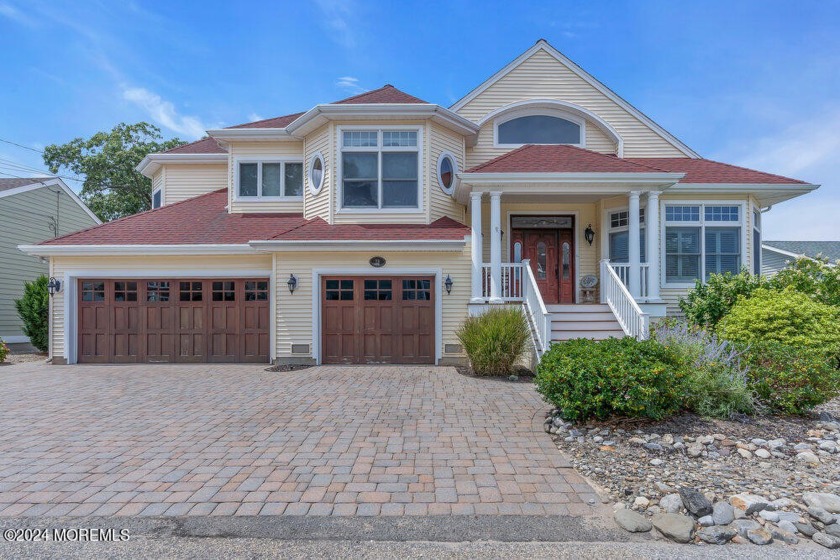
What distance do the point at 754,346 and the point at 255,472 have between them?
6169mm

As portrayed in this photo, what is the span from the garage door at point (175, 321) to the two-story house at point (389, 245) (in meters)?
0.04

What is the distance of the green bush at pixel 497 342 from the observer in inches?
343

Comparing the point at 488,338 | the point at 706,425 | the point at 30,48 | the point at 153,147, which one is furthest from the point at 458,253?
the point at 153,147

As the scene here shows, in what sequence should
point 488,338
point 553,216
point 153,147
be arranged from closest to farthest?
point 488,338 < point 553,216 < point 153,147

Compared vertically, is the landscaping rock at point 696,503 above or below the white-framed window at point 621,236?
below

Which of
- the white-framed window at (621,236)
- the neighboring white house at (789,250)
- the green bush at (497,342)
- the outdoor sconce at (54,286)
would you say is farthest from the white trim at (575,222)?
the neighboring white house at (789,250)

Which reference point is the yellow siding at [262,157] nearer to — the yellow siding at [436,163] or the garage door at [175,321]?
the garage door at [175,321]

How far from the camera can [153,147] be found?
28.3m

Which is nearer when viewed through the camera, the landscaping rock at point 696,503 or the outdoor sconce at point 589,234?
the landscaping rock at point 696,503

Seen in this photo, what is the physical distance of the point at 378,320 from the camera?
10.6 meters

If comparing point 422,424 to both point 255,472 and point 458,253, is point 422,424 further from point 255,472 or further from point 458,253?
point 458,253

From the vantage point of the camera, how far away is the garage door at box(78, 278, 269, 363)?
→ 11.0m

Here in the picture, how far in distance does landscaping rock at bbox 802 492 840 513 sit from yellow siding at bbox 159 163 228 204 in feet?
Result: 49.8

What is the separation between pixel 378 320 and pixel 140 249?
600 centimetres
